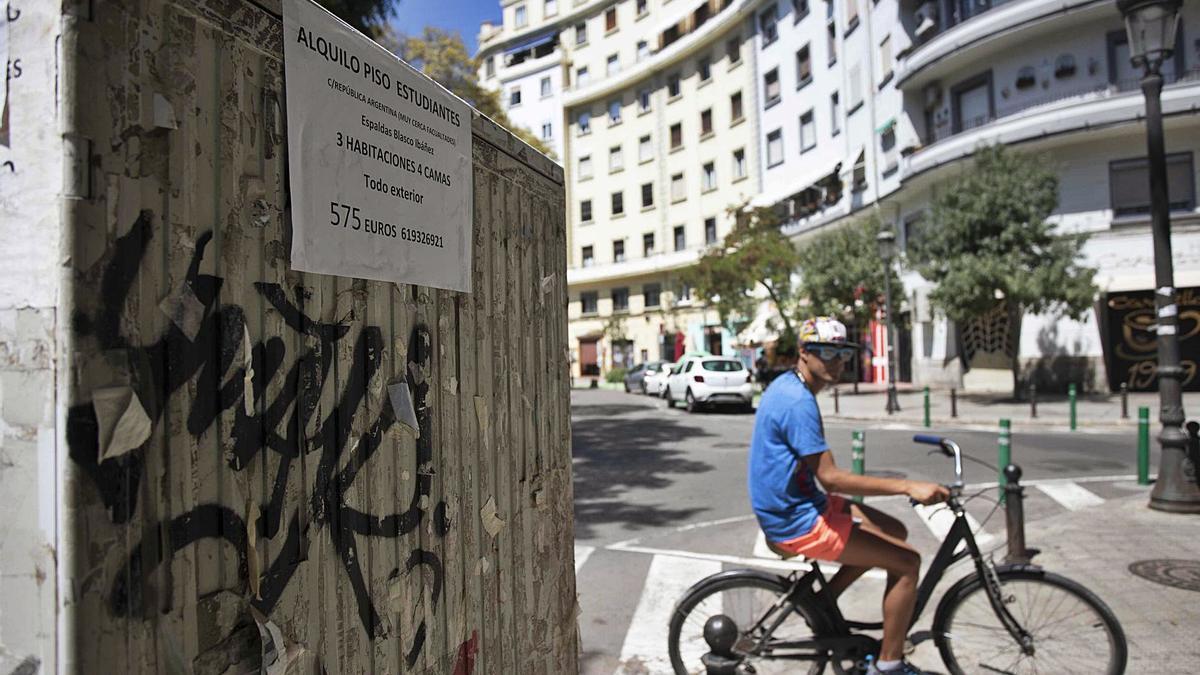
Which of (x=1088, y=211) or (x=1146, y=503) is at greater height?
(x=1088, y=211)

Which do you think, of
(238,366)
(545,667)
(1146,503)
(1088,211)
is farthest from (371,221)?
(1088,211)

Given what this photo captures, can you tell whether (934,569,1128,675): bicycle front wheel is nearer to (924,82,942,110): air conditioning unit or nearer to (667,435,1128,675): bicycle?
(667,435,1128,675): bicycle

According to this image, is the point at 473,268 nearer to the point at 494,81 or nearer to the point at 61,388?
the point at 61,388

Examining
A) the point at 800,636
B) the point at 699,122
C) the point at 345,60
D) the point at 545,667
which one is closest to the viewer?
the point at 345,60

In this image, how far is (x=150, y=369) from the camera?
3.69 ft

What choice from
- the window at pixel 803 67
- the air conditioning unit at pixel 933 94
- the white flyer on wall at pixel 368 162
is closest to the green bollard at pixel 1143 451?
the white flyer on wall at pixel 368 162

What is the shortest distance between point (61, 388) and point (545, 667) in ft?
6.04

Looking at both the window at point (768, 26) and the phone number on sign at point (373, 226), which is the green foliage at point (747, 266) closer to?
the window at point (768, 26)

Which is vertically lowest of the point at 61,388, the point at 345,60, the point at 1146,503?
the point at 1146,503

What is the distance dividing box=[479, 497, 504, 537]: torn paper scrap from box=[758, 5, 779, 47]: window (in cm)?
3845

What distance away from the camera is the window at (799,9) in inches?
1334

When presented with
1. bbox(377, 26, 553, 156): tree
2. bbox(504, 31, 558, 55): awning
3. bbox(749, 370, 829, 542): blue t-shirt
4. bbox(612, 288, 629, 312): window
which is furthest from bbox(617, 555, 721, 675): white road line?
bbox(504, 31, 558, 55): awning

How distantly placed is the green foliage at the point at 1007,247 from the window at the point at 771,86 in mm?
17828

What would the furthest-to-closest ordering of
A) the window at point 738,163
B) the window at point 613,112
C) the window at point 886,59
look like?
1. the window at point 613,112
2. the window at point 738,163
3. the window at point 886,59
